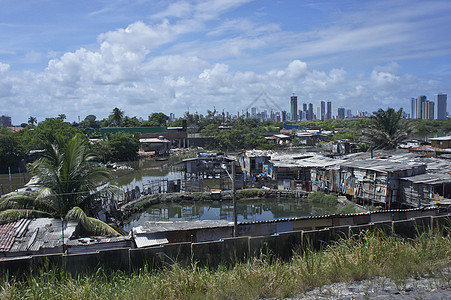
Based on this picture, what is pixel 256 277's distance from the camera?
4773mm

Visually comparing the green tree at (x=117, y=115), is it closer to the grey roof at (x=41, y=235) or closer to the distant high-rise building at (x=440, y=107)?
the grey roof at (x=41, y=235)

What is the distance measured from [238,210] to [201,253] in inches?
552

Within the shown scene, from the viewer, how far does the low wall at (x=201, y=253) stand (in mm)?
5273

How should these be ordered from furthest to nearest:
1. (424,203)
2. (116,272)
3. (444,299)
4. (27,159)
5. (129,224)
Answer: (27,159), (129,224), (424,203), (116,272), (444,299)

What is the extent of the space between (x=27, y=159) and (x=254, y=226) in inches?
1100

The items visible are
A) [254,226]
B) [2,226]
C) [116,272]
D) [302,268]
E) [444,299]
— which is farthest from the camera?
[254,226]

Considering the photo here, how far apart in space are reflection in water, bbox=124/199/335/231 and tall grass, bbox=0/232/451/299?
12.4 metres

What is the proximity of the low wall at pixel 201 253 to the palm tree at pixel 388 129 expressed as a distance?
2044 cm

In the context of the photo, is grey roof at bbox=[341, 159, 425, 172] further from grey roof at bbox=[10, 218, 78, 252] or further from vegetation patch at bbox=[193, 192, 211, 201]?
grey roof at bbox=[10, 218, 78, 252]

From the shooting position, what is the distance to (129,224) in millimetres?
16859

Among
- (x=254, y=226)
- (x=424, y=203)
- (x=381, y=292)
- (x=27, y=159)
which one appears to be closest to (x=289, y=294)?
(x=381, y=292)

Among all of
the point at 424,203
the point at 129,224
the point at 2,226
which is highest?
the point at 2,226

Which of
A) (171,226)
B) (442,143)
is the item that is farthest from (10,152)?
(442,143)

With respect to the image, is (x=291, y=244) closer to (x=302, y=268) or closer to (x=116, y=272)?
(x=302, y=268)
